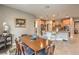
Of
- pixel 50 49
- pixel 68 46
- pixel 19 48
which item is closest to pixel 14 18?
pixel 19 48

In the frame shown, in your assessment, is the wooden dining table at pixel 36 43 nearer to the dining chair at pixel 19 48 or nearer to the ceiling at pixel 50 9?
the dining chair at pixel 19 48

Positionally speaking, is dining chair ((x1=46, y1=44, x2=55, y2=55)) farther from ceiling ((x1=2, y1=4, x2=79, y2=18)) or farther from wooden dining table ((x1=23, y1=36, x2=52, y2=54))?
ceiling ((x1=2, y1=4, x2=79, y2=18))

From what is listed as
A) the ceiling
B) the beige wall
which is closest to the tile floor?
the ceiling

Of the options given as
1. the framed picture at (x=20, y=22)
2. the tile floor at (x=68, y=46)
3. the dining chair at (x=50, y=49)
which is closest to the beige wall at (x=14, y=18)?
the framed picture at (x=20, y=22)

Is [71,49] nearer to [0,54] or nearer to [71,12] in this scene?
[71,12]

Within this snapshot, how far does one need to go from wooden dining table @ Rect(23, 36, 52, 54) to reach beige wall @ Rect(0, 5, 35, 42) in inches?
5.5

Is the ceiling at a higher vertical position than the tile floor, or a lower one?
higher

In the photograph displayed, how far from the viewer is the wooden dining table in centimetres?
190

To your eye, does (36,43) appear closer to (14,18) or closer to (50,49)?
(50,49)

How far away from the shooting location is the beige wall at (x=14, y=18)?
189 cm

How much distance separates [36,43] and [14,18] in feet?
1.69

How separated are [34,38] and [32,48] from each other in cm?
16

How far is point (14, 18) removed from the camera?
1924 millimetres
